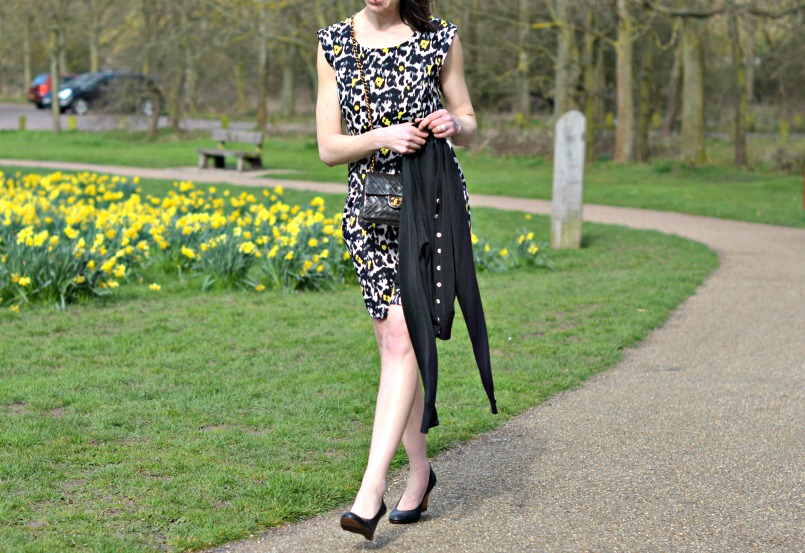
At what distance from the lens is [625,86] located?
20938 mm

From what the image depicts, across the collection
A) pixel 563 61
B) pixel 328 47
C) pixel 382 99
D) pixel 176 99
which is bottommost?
pixel 382 99

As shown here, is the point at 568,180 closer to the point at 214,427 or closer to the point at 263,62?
the point at 214,427

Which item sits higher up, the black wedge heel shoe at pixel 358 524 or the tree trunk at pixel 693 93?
the tree trunk at pixel 693 93

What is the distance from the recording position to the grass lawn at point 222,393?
364 cm

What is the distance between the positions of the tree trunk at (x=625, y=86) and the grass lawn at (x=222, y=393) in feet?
40.9

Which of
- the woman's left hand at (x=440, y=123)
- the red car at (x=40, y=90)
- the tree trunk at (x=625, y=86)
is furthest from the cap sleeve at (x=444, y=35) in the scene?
the red car at (x=40, y=90)

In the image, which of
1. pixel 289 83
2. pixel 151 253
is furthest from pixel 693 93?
pixel 289 83

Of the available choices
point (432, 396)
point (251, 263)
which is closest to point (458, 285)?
point (432, 396)

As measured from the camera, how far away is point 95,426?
459 centimetres

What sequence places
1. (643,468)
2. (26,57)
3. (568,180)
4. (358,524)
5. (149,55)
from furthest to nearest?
(26,57)
(149,55)
(568,180)
(643,468)
(358,524)

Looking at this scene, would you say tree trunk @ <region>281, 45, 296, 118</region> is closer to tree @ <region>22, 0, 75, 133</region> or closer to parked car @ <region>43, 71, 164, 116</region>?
parked car @ <region>43, 71, 164, 116</region>

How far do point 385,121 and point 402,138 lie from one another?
16cm

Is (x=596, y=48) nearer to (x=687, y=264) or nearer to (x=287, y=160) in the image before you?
(x=287, y=160)

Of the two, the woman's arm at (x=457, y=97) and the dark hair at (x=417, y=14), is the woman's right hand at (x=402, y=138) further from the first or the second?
the dark hair at (x=417, y=14)
